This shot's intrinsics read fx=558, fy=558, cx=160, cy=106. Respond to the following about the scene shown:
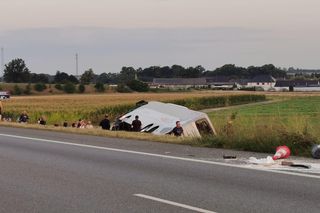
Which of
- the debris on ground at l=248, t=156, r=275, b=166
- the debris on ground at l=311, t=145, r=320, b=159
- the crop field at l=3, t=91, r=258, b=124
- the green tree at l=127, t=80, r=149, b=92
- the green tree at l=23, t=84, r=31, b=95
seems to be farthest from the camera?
the green tree at l=127, t=80, r=149, b=92

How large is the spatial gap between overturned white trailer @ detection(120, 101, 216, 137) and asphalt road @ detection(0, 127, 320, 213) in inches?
471

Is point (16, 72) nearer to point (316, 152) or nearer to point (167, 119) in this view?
point (167, 119)

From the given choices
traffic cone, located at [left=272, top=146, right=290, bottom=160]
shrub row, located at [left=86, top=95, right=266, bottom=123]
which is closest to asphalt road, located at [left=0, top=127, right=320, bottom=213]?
traffic cone, located at [left=272, top=146, right=290, bottom=160]

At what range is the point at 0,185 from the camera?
9.35 meters

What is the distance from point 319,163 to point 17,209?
20.2ft

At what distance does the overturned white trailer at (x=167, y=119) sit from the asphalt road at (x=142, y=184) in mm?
11963

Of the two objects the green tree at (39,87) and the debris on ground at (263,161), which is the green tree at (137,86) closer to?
the green tree at (39,87)

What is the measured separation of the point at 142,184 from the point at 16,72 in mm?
170995

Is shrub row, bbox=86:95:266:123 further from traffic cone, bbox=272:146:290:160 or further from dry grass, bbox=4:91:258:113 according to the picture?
traffic cone, bbox=272:146:290:160

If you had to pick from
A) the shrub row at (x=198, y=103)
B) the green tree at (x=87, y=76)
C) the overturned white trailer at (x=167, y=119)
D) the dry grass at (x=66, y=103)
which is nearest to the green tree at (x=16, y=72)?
the green tree at (x=87, y=76)

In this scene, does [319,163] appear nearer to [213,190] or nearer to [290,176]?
[290,176]

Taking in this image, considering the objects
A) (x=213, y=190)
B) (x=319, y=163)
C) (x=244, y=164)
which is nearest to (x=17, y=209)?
(x=213, y=190)

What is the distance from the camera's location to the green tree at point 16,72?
172 meters

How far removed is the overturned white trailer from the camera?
26.1 meters
